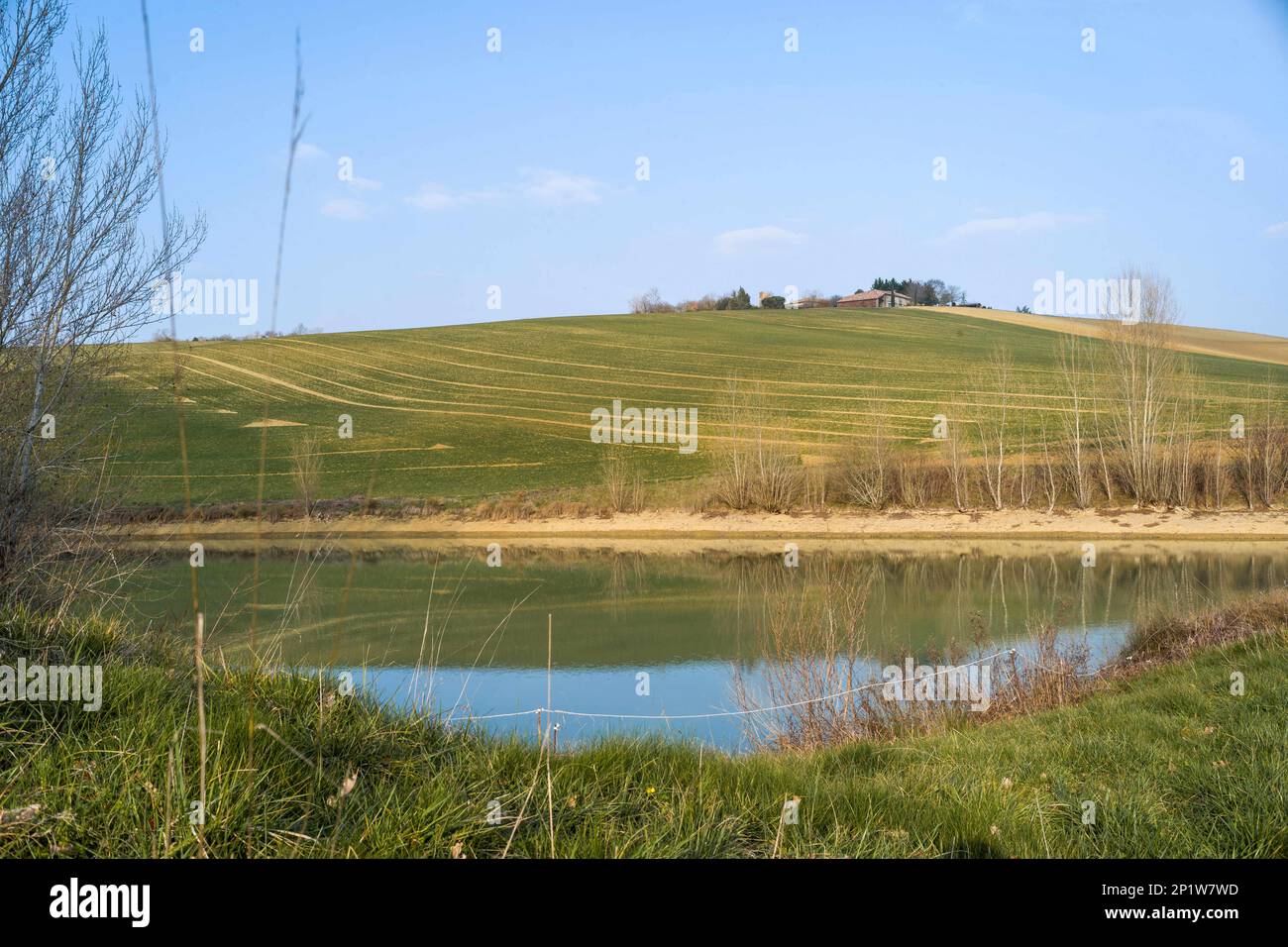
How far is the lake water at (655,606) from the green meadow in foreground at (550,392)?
30.3 feet

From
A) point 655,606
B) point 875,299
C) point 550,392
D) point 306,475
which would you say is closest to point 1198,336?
point 875,299

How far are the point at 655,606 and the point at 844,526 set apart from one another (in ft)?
48.8

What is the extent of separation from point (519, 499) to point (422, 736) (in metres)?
37.9

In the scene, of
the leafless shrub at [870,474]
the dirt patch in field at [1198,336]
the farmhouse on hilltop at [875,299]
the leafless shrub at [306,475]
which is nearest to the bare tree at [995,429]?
the leafless shrub at [870,474]

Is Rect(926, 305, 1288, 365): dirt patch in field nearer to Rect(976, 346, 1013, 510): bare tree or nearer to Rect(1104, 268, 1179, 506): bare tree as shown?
Rect(976, 346, 1013, 510): bare tree

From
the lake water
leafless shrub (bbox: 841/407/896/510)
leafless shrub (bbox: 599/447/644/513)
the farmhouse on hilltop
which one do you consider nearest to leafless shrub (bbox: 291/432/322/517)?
the lake water

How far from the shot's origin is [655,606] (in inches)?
974

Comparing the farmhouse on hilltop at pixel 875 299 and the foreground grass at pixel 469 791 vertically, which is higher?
the farmhouse on hilltop at pixel 875 299

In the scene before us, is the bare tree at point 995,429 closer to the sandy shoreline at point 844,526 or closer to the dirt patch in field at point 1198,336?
the sandy shoreline at point 844,526

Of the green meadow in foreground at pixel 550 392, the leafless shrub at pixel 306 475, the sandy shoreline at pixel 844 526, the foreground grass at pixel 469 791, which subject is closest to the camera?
the foreground grass at pixel 469 791

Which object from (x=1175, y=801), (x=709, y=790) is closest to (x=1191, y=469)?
(x=1175, y=801)

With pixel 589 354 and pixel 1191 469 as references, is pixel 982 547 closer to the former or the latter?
pixel 1191 469

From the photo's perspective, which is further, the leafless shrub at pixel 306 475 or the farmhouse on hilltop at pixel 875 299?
the farmhouse on hilltop at pixel 875 299

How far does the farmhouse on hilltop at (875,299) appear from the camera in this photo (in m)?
120
